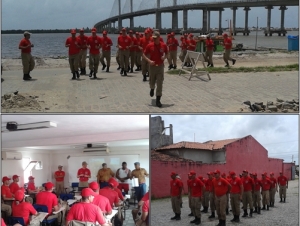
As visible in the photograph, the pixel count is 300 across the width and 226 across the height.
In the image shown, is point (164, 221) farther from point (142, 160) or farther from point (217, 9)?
point (217, 9)

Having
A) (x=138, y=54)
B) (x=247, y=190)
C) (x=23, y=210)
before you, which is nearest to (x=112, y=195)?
(x=23, y=210)


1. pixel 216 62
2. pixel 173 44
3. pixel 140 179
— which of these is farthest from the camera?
pixel 216 62

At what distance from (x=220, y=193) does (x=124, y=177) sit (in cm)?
395

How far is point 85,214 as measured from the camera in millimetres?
4375

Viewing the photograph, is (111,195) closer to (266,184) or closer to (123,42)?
(266,184)

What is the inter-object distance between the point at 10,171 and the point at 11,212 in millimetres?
3506

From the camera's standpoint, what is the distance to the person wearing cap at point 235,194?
5.35m

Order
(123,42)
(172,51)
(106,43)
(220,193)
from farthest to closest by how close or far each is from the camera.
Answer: (172,51)
(106,43)
(123,42)
(220,193)

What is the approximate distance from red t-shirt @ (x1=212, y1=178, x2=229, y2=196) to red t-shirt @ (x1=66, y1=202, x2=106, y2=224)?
169cm

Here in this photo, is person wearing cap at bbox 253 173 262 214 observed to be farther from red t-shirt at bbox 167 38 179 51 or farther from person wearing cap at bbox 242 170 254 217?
red t-shirt at bbox 167 38 179 51

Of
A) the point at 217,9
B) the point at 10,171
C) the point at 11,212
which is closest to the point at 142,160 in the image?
the point at 10,171

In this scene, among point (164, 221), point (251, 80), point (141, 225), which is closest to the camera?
point (164, 221)

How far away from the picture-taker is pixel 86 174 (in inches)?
388

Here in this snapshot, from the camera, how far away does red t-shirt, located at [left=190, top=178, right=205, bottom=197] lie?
5207 mm
